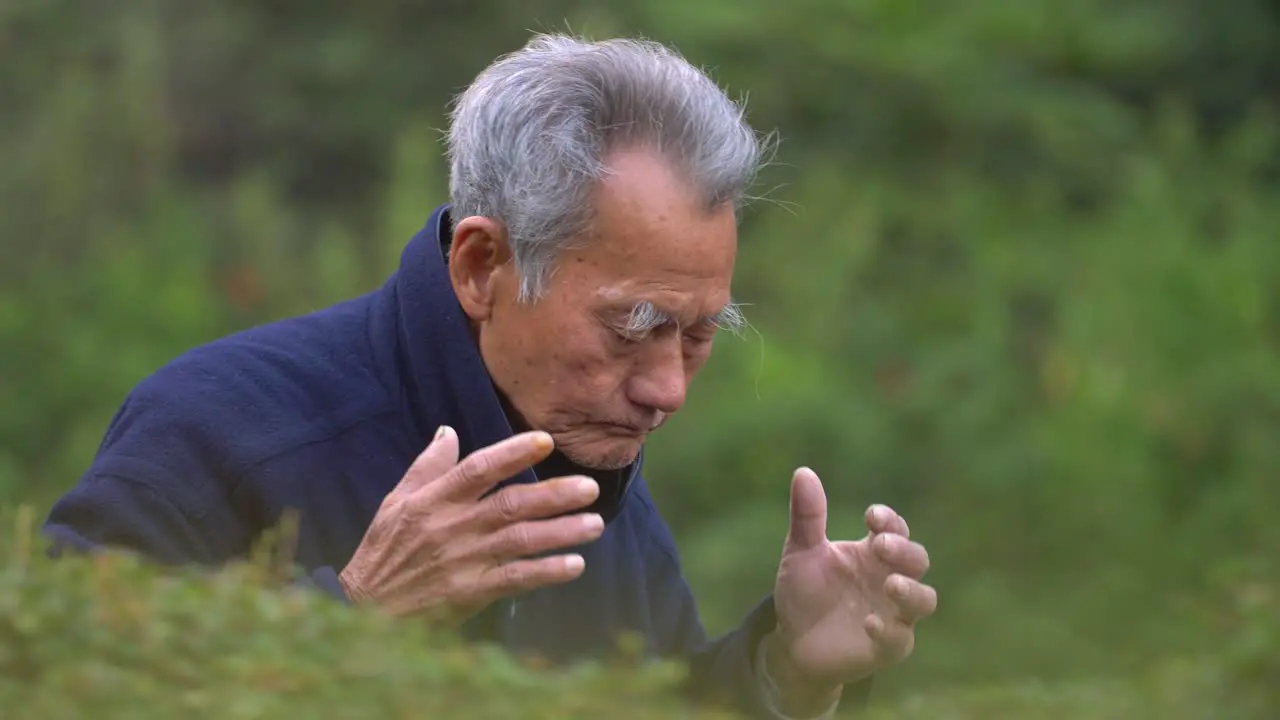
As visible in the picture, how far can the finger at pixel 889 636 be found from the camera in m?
2.88

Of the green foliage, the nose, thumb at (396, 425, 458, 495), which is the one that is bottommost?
the green foliage

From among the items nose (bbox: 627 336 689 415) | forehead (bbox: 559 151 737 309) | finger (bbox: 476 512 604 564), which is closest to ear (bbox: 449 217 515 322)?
forehead (bbox: 559 151 737 309)

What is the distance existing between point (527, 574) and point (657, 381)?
531 millimetres

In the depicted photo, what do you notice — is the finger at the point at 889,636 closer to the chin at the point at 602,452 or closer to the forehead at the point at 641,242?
the chin at the point at 602,452

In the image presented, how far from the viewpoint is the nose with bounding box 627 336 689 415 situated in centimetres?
289

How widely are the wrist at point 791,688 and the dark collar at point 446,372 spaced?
0.37 m

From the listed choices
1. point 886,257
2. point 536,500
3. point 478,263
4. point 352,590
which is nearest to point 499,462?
point 536,500

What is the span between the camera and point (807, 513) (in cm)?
301

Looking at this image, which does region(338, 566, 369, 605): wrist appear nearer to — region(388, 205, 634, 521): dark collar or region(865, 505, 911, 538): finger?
region(388, 205, 634, 521): dark collar

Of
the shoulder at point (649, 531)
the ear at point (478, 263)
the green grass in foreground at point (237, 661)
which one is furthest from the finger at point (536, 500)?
the shoulder at point (649, 531)

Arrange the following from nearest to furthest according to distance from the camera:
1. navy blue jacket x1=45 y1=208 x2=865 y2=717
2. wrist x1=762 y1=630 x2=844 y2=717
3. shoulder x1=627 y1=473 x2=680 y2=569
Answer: navy blue jacket x1=45 y1=208 x2=865 y2=717 → wrist x1=762 y1=630 x2=844 y2=717 → shoulder x1=627 y1=473 x2=680 y2=569

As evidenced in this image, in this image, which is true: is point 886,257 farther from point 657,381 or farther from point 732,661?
point 657,381

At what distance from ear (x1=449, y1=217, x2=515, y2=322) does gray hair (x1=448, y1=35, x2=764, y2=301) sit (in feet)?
0.10

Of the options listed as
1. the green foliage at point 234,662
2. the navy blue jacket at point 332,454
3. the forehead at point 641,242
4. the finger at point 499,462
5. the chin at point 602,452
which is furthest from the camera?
the chin at point 602,452
